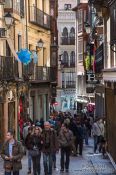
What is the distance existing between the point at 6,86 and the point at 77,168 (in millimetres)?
9127

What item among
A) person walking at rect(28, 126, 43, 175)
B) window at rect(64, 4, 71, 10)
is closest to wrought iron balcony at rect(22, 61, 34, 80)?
person walking at rect(28, 126, 43, 175)

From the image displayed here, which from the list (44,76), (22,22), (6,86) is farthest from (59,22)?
(6,86)

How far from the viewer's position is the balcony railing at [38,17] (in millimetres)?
39094

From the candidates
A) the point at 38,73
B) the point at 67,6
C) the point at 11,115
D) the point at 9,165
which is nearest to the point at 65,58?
the point at 67,6

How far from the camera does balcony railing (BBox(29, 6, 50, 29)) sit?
39.1 m

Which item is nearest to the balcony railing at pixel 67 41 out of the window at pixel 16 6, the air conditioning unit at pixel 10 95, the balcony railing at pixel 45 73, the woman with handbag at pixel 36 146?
the balcony railing at pixel 45 73

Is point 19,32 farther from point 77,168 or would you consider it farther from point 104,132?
point 77,168

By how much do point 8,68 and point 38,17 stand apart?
1150 cm

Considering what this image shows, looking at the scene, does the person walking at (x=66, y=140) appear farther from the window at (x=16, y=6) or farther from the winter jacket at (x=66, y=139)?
the window at (x=16, y=6)

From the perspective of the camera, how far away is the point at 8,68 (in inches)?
1168

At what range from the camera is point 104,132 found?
27.1m

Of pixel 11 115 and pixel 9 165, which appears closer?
pixel 9 165

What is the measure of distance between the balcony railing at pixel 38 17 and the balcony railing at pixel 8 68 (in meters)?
7.99

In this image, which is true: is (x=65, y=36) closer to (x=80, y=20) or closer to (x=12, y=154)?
(x=80, y=20)
